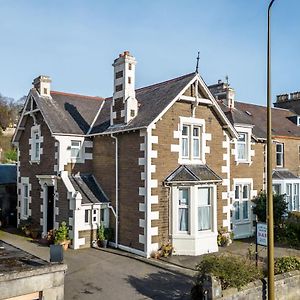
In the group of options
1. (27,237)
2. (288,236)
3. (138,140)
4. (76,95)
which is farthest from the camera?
(76,95)

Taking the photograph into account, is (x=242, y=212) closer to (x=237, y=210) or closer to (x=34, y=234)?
(x=237, y=210)

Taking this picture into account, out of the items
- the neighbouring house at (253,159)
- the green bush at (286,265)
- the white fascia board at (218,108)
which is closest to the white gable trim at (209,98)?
the white fascia board at (218,108)

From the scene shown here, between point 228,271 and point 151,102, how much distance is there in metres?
9.12

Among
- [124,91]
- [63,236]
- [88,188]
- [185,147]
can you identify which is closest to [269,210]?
[185,147]

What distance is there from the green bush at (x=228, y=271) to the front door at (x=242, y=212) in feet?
30.7

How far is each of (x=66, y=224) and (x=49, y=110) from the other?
6.02m

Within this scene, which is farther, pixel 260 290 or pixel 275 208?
pixel 275 208

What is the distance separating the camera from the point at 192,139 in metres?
17.3

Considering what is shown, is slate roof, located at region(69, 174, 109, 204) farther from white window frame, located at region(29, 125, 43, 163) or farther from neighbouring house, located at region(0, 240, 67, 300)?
neighbouring house, located at region(0, 240, 67, 300)

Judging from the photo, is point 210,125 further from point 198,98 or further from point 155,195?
point 155,195

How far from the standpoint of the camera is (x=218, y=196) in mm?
17969

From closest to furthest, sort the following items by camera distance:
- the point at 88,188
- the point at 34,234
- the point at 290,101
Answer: the point at 88,188, the point at 34,234, the point at 290,101

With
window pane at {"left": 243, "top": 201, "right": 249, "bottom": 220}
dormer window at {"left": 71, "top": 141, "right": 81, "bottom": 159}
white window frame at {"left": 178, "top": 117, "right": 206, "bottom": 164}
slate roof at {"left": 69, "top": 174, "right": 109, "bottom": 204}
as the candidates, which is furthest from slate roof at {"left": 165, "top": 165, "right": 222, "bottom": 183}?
dormer window at {"left": 71, "top": 141, "right": 81, "bottom": 159}

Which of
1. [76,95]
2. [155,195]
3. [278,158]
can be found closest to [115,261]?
[155,195]
